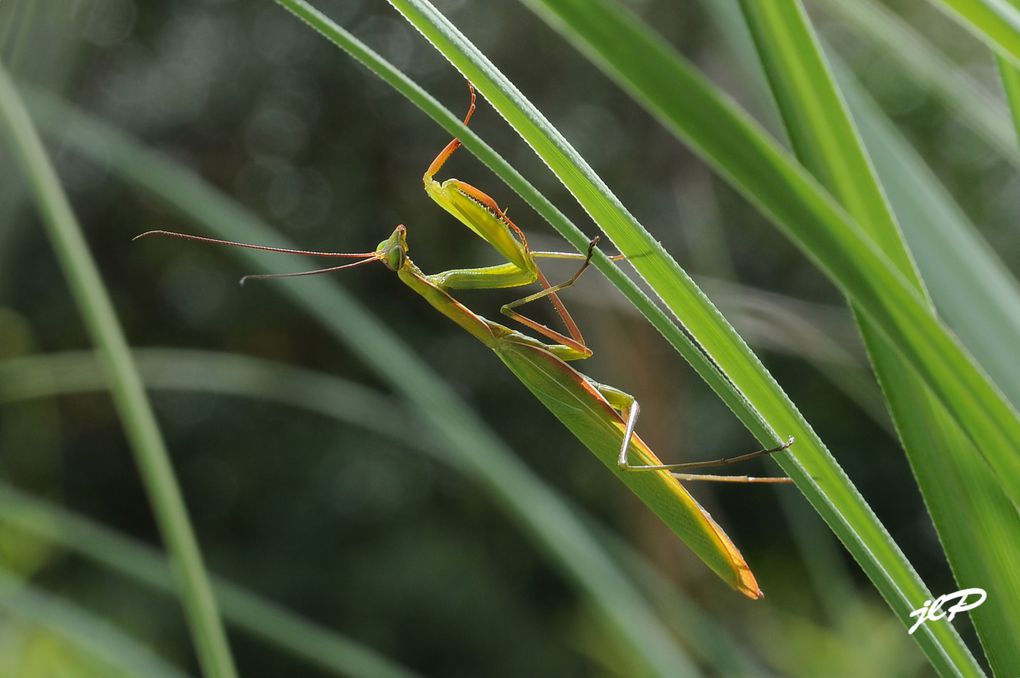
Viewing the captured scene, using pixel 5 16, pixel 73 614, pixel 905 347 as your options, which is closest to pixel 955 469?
pixel 905 347

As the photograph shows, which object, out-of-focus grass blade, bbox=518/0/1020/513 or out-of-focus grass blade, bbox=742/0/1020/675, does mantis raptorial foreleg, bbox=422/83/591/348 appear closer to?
out-of-focus grass blade, bbox=742/0/1020/675

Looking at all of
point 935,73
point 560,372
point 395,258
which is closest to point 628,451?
point 560,372

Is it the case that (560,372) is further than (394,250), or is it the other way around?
(394,250)

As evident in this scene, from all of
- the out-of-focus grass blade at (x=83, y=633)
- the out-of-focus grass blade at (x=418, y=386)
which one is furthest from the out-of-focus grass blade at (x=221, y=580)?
the out-of-focus grass blade at (x=418, y=386)

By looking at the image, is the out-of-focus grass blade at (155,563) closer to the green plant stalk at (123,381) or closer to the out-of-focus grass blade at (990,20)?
the green plant stalk at (123,381)
